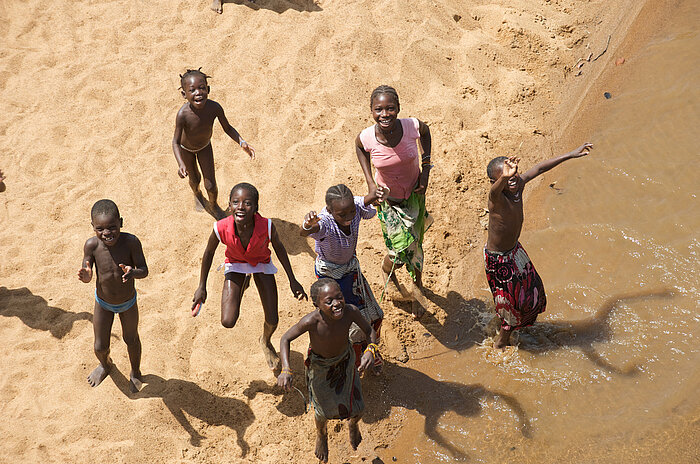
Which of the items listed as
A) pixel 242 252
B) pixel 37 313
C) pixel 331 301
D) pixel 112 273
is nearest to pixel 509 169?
pixel 331 301

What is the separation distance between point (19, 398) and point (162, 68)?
14.4 ft

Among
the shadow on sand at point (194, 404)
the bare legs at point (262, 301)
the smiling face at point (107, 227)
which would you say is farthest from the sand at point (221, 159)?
the smiling face at point (107, 227)

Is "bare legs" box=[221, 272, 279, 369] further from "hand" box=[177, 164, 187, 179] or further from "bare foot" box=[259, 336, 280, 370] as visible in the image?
"hand" box=[177, 164, 187, 179]

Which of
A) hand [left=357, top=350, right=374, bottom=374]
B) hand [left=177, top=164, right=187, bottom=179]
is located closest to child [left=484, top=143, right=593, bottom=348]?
hand [left=357, top=350, right=374, bottom=374]

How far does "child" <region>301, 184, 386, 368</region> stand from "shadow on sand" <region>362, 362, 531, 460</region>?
546 mm

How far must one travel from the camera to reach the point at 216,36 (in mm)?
8383

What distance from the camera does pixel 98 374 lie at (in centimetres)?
518

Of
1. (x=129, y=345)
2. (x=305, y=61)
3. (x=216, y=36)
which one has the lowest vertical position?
(x=129, y=345)

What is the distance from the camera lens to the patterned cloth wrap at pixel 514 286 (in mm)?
4980

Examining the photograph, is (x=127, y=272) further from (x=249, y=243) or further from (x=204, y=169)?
(x=204, y=169)

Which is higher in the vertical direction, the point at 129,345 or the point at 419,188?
the point at 419,188

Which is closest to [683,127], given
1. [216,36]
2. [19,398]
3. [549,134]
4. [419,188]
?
[549,134]

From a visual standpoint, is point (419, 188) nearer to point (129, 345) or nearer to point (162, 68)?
point (129, 345)

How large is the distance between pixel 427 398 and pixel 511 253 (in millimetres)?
1290
